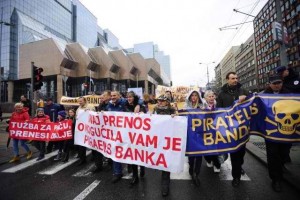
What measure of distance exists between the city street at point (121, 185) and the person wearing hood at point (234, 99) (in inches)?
10.4

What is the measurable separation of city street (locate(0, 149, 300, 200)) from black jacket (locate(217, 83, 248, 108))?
159 centimetres

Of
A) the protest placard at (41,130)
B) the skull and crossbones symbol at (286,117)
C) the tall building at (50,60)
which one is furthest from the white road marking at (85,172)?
the tall building at (50,60)

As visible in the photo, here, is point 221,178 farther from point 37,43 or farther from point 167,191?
point 37,43

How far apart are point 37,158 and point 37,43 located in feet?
152

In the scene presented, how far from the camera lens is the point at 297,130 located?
14.1ft

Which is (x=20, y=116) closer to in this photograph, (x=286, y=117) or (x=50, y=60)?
(x=286, y=117)

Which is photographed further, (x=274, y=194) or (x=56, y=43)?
(x=56, y=43)

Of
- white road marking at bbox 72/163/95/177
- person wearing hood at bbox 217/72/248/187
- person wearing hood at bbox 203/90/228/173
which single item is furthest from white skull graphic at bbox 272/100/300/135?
white road marking at bbox 72/163/95/177

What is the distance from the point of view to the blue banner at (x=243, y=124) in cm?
432

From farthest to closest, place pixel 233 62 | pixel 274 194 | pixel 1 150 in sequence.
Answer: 1. pixel 233 62
2. pixel 1 150
3. pixel 274 194

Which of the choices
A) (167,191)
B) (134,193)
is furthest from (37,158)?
(167,191)

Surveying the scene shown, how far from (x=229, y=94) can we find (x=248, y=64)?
97115 millimetres

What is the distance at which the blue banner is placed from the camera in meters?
4.32

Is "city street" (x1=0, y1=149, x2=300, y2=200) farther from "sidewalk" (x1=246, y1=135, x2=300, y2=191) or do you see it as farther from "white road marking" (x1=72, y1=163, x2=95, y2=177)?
"sidewalk" (x1=246, y1=135, x2=300, y2=191)
